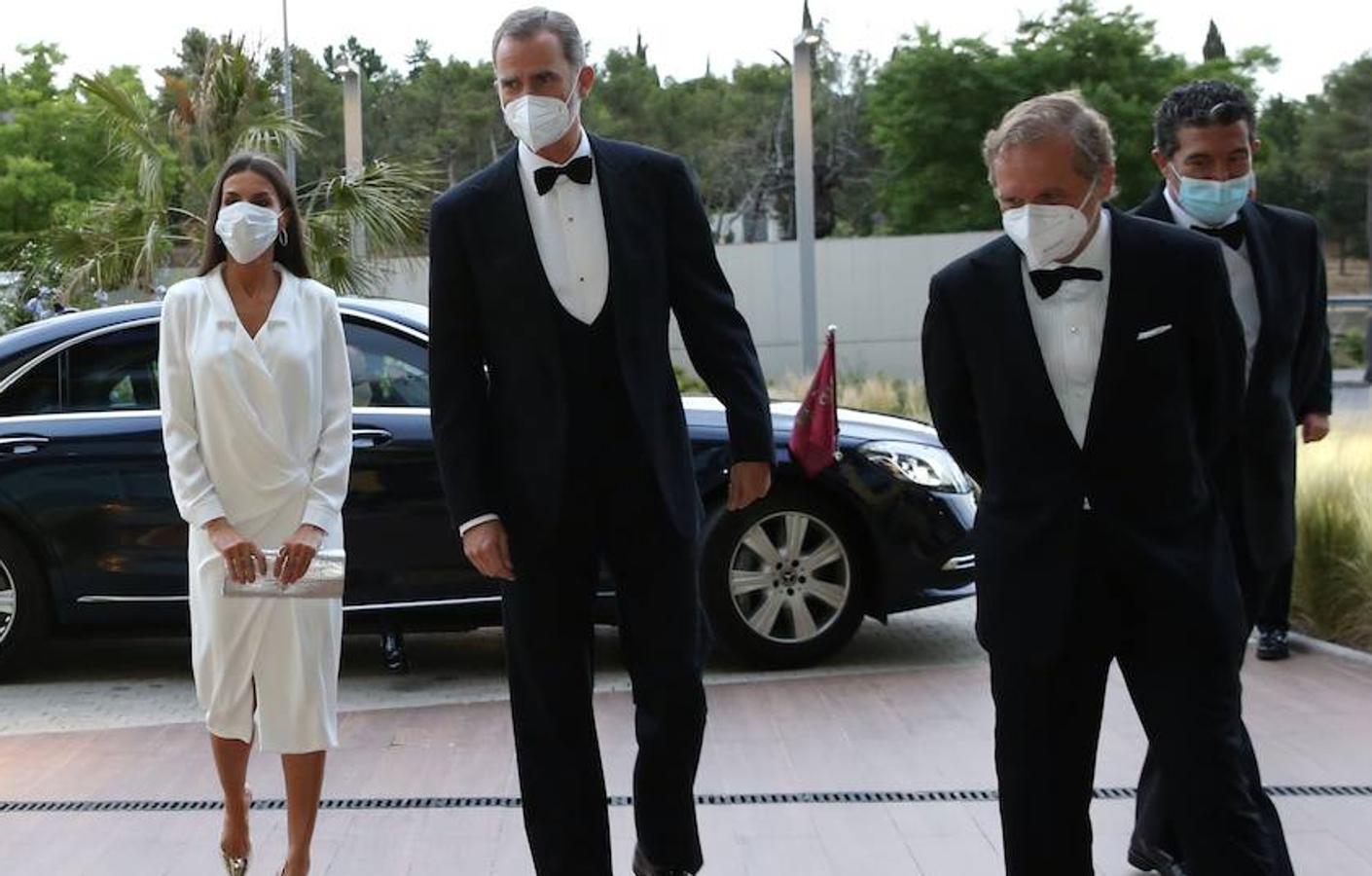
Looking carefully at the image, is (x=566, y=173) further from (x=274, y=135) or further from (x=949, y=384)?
(x=274, y=135)

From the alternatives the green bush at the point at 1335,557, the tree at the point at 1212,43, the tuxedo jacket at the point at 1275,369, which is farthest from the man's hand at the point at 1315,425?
the tree at the point at 1212,43

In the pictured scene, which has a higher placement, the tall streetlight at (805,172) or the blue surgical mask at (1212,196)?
the tall streetlight at (805,172)

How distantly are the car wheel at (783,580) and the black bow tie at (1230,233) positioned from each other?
3.48 metres

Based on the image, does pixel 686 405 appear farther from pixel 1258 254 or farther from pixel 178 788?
pixel 1258 254

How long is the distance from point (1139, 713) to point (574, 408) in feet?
4.51

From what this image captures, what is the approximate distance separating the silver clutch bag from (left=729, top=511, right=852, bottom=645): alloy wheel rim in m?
3.38

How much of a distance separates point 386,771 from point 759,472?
2.57m

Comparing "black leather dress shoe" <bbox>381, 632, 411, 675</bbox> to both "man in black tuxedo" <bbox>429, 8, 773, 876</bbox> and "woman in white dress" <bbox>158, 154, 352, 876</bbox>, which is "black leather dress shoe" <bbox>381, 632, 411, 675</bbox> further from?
"man in black tuxedo" <bbox>429, 8, 773, 876</bbox>

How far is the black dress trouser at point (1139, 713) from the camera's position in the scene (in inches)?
138

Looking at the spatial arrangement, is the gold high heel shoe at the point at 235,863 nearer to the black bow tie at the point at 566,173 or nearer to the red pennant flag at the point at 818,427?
the black bow tie at the point at 566,173

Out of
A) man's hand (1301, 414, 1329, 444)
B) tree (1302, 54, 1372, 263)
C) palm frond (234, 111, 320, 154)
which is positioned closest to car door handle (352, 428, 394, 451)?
man's hand (1301, 414, 1329, 444)

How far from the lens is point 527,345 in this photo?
4.08 meters

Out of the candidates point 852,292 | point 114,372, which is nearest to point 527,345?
point 114,372

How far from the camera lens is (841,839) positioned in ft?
17.4
